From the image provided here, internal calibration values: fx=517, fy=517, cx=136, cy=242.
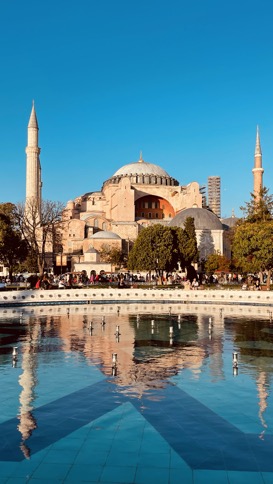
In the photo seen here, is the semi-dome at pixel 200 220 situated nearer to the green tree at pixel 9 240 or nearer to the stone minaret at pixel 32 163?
the stone minaret at pixel 32 163

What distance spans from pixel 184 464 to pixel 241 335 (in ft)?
33.1

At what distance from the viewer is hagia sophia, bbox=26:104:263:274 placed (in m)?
57.3

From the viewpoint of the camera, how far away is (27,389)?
967 cm

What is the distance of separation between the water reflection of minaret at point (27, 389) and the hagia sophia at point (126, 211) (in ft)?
127

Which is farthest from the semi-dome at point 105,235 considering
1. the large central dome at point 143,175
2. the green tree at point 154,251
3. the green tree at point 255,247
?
the green tree at point 255,247

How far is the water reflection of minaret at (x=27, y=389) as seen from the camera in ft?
24.4

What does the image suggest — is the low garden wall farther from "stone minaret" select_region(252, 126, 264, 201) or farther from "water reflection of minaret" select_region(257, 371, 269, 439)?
"stone minaret" select_region(252, 126, 264, 201)

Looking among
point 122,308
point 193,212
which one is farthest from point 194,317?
point 193,212

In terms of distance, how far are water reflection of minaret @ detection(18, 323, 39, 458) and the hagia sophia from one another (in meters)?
38.6

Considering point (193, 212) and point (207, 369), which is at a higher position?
point (193, 212)

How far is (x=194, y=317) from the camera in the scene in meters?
20.9

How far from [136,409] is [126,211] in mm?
59182

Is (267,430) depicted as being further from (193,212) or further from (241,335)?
(193,212)

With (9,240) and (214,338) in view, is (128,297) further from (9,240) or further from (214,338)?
(9,240)
